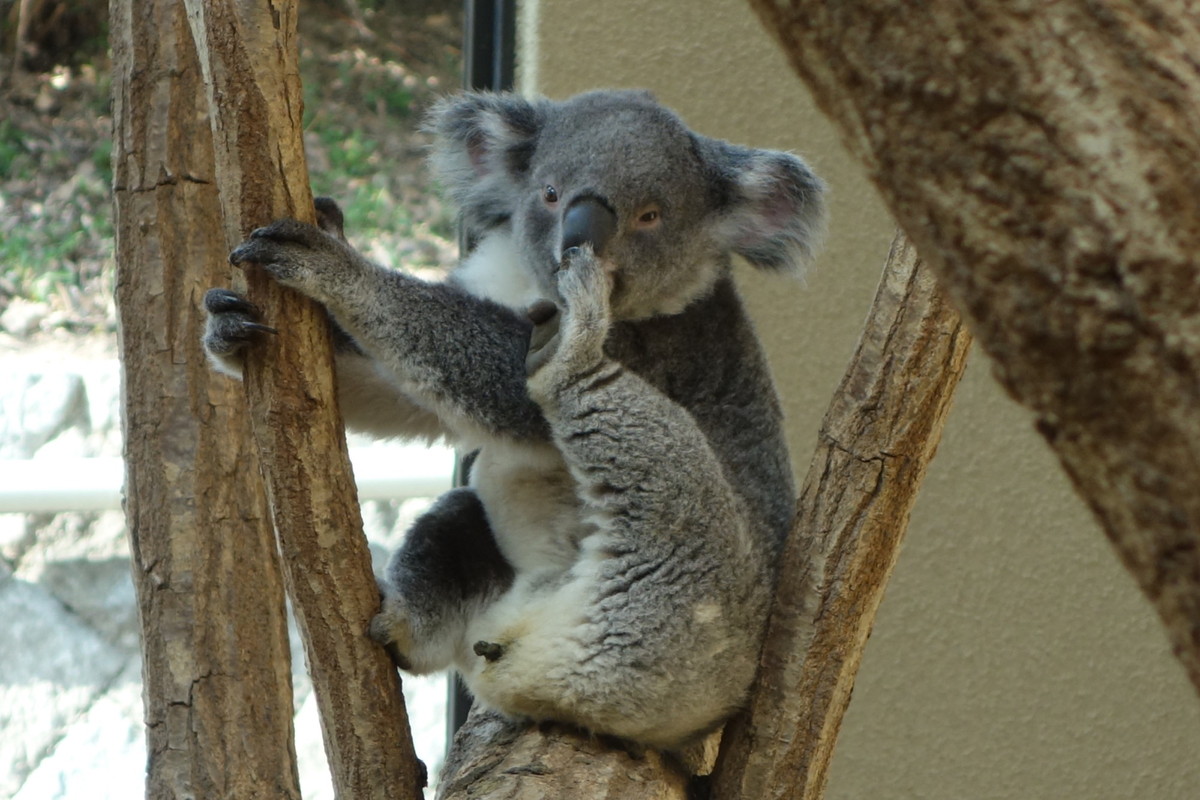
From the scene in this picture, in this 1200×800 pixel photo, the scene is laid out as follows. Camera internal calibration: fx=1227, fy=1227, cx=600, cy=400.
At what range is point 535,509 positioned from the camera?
2.25 metres

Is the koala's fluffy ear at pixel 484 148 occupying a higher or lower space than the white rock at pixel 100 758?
higher

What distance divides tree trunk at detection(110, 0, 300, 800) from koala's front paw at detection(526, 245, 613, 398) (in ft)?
2.22

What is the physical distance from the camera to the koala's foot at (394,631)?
1895 millimetres

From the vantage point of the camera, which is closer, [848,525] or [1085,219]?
[1085,219]

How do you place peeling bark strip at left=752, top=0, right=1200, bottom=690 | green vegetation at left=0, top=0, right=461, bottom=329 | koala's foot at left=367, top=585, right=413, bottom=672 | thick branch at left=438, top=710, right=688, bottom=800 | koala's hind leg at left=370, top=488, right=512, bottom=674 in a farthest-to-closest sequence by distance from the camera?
green vegetation at left=0, top=0, right=461, bottom=329 < koala's hind leg at left=370, top=488, right=512, bottom=674 < koala's foot at left=367, top=585, right=413, bottom=672 < thick branch at left=438, top=710, right=688, bottom=800 < peeling bark strip at left=752, top=0, right=1200, bottom=690

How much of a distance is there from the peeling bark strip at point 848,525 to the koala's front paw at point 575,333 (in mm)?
390

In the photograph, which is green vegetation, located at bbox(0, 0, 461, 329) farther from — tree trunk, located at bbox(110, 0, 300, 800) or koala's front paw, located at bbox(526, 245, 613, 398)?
koala's front paw, located at bbox(526, 245, 613, 398)

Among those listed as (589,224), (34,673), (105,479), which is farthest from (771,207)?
(34,673)

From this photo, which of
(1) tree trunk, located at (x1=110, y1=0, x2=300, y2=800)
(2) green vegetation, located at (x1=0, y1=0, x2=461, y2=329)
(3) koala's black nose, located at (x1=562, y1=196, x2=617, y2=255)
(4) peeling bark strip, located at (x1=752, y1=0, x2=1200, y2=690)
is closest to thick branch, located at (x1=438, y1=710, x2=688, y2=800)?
(1) tree trunk, located at (x1=110, y1=0, x2=300, y2=800)

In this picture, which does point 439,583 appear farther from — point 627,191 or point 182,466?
point 627,191

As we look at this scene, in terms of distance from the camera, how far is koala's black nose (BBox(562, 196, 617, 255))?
2.14 m

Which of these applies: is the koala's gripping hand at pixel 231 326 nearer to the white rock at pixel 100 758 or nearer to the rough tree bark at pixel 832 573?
the rough tree bark at pixel 832 573

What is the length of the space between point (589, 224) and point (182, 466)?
0.87 m

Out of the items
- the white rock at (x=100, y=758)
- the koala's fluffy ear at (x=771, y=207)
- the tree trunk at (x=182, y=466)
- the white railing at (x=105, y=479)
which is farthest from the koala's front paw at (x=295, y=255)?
the white rock at (x=100, y=758)
